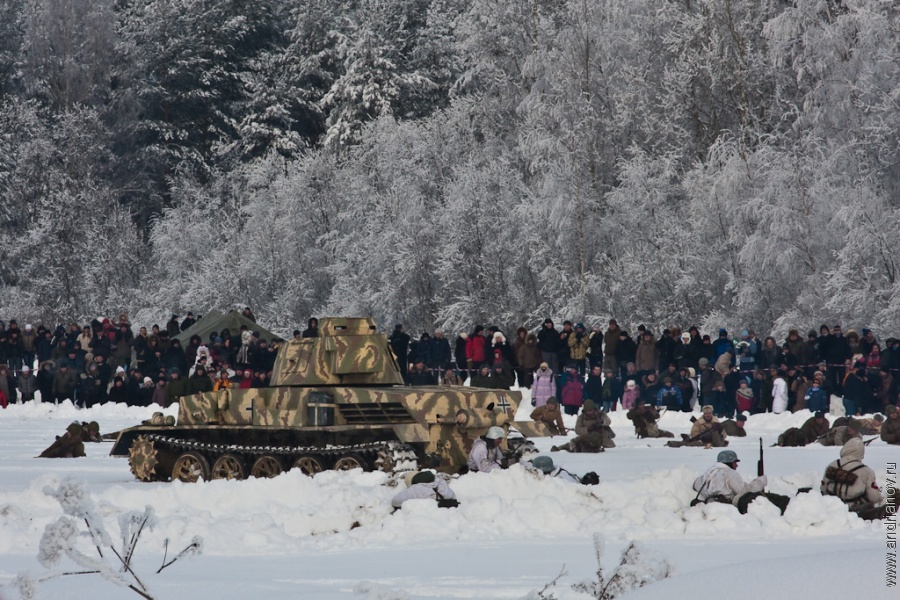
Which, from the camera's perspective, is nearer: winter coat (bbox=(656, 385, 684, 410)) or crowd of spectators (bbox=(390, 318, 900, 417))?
crowd of spectators (bbox=(390, 318, 900, 417))

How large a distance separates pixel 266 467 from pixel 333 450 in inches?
55.5

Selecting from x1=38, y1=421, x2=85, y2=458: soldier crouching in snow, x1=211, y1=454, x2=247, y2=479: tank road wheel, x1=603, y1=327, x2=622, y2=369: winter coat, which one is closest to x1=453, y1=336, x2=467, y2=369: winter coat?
x1=603, y1=327, x2=622, y2=369: winter coat

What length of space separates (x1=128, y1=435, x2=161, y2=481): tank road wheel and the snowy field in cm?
222

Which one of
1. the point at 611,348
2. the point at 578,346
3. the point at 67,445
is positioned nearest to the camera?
the point at 67,445

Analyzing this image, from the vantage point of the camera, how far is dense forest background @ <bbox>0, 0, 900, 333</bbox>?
115 feet

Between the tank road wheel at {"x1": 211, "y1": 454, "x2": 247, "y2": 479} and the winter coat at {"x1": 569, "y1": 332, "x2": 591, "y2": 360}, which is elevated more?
the winter coat at {"x1": 569, "y1": 332, "x2": 591, "y2": 360}

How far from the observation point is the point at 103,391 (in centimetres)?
3359

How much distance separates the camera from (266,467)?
19797mm

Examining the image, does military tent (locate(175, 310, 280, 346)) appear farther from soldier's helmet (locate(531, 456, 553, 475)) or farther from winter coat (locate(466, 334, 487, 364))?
soldier's helmet (locate(531, 456, 553, 475))

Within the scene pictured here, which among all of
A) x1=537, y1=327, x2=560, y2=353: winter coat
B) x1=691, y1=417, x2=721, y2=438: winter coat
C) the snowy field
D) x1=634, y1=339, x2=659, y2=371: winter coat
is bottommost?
the snowy field

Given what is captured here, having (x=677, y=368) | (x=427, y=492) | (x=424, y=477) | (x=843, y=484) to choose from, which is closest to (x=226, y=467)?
(x=424, y=477)

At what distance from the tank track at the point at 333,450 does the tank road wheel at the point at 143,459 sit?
0.34ft

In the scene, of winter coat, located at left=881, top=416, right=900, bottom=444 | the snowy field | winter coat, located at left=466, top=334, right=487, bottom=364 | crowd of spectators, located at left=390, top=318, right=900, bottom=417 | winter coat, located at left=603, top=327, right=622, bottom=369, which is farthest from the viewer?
winter coat, located at left=466, top=334, right=487, bottom=364

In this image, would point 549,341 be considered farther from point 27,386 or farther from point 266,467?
point 27,386
